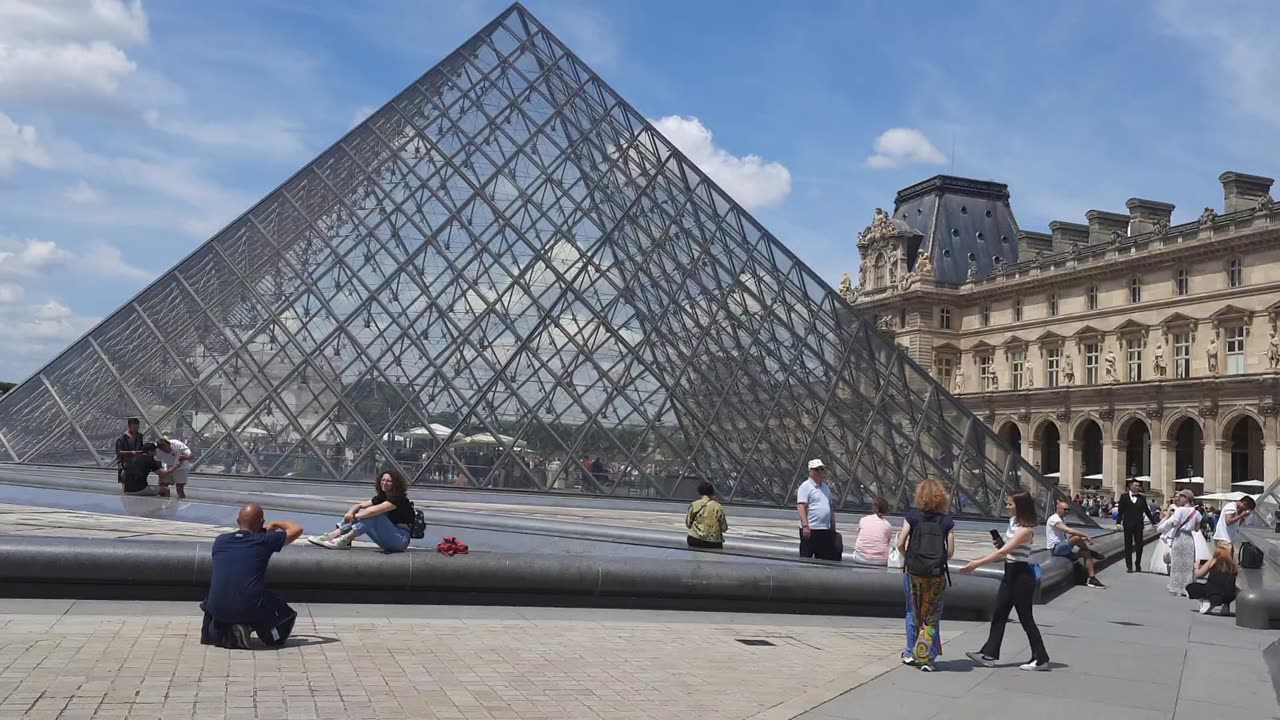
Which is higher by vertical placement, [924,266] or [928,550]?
Result: [924,266]

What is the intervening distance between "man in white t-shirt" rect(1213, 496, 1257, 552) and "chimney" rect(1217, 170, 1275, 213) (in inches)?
1550

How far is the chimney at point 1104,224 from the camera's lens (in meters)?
65.1

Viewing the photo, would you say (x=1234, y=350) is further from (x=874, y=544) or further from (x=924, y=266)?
(x=874, y=544)

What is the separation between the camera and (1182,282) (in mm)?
53688

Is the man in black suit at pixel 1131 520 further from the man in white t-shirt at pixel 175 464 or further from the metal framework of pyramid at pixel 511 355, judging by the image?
the man in white t-shirt at pixel 175 464

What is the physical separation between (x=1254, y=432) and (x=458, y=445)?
43.5 m

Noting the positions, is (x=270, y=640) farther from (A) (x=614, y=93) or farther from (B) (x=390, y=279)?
(A) (x=614, y=93)

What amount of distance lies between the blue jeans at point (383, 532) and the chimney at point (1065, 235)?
65.0 metres

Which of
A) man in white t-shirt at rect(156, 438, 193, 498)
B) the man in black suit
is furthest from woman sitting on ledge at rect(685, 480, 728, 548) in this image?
the man in black suit

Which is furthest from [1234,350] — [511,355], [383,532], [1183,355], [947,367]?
[383,532]

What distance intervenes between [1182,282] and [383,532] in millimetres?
51854

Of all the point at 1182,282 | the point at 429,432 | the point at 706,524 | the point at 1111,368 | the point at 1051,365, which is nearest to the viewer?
the point at 706,524

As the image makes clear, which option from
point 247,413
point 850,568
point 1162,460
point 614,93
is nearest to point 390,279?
point 247,413

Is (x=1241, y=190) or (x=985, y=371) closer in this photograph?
(x=1241, y=190)
